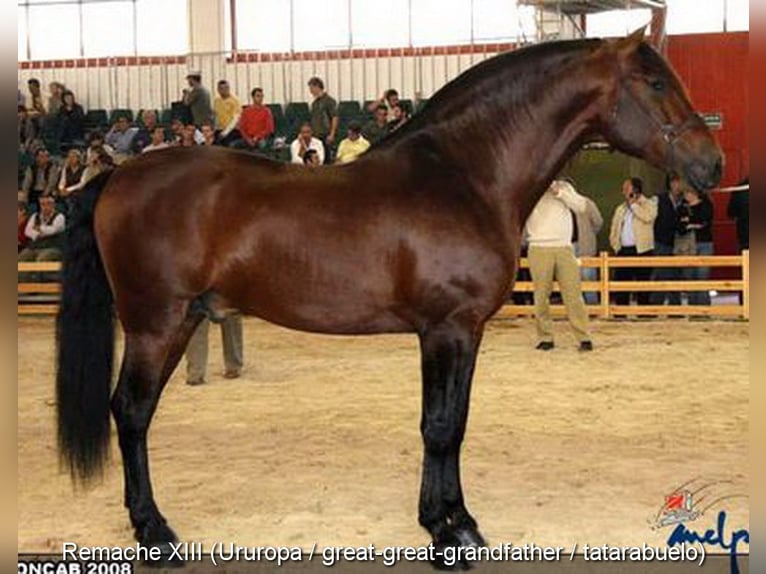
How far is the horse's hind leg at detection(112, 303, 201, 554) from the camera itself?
15.3 feet

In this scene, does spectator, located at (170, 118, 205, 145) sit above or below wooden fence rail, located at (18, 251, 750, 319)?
above

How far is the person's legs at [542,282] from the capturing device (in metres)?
10.9

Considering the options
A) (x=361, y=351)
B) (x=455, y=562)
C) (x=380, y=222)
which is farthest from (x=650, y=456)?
(x=361, y=351)

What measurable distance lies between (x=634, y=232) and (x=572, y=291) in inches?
121

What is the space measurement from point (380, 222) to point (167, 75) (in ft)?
53.4

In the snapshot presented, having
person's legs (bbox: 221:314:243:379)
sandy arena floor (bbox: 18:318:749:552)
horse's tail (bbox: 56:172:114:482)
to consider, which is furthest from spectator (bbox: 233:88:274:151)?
horse's tail (bbox: 56:172:114:482)

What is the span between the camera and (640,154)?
15.4ft

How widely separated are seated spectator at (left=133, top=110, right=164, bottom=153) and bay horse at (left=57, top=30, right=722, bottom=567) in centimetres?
1204

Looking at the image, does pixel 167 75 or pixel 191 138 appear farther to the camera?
pixel 167 75

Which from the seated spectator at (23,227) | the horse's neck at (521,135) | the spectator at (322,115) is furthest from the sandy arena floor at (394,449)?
the spectator at (322,115)

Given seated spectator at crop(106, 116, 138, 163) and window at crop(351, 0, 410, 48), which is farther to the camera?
window at crop(351, 0, 410, 48)

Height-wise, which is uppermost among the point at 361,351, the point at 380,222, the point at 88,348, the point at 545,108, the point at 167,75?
the point at 167,75

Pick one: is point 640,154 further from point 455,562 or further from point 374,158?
point 455,562

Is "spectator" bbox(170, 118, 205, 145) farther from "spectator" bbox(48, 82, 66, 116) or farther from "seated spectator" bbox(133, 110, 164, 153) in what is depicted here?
"spectator" bbox(48, 82, 66, 116)
